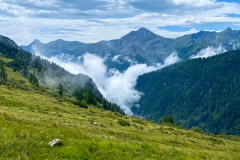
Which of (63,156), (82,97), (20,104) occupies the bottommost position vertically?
(82,97)

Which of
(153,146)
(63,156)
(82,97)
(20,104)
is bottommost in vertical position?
(82,97)

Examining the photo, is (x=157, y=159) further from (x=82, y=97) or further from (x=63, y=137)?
(x=82, y=97)

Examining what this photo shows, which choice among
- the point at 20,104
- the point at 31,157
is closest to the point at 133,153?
the point at 31,157

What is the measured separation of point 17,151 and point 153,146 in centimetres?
1230

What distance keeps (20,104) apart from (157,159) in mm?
46193

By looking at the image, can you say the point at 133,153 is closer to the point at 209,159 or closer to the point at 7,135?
the point at 7,135

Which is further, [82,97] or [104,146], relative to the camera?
[82,97]

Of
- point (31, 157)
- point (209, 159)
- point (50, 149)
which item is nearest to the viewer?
point (31, 157)

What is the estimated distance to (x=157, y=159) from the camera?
21188 millimetres

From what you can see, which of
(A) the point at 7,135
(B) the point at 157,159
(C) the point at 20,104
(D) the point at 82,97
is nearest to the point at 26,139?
(A) the point at 7,135

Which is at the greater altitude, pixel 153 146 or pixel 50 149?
pixel 50 149

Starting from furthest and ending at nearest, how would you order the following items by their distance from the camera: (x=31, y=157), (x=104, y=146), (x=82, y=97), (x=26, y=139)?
(x=82, y=97) < (x=104, y=146) < (x=26, y=139) < (x=31, y=157)

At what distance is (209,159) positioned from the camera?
29078 mm

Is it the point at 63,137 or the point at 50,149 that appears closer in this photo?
the point at 50,149
